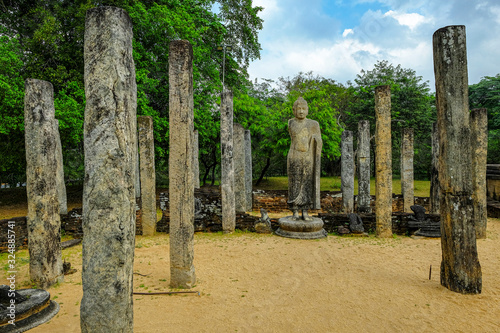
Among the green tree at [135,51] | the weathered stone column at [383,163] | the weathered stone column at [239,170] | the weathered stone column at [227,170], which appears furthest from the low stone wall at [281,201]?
the weathered stone column at [227,170]

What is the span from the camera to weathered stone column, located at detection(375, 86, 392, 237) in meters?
8.91

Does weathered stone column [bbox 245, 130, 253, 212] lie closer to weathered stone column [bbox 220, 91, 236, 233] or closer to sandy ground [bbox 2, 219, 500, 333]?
weathered stone column [bbox 220, 91, 236, 233]

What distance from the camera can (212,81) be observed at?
17031 mm

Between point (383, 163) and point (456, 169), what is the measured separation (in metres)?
3.99

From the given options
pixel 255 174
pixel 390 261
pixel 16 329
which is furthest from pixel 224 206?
pixel 255 174

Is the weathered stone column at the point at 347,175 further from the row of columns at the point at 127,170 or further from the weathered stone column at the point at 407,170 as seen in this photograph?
the row of columns at the point at 127,170

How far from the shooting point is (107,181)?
102 inches

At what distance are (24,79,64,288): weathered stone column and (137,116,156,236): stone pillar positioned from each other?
421 cm

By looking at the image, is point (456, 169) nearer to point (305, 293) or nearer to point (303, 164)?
point (305, 293)

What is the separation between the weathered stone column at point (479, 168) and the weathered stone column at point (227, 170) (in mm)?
7055

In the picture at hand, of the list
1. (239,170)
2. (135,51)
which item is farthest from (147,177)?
(135,51)

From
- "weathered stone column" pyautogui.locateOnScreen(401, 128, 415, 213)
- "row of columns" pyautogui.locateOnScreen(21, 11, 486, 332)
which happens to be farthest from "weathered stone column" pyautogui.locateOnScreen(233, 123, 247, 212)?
"weathered stone column" pyautogui.locateOnScreen(401, 128, 415, 213)

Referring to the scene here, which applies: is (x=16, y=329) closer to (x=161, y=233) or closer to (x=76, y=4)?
(x=161, y=233)

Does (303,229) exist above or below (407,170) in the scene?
below
